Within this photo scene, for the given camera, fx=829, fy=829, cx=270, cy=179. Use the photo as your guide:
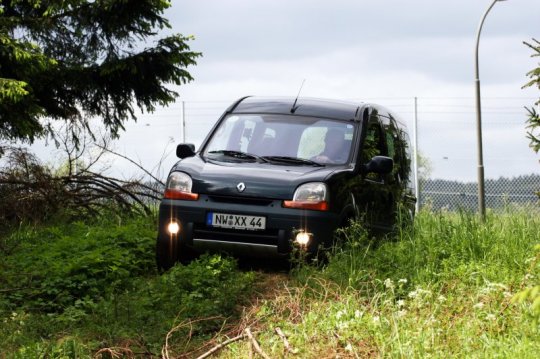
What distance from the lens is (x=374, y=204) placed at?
9898 mm

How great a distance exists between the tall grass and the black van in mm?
459

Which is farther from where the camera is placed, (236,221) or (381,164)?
(381,164)

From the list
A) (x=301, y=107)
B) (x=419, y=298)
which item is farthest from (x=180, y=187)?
(x=419, y=298)

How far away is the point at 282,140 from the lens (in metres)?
9.75

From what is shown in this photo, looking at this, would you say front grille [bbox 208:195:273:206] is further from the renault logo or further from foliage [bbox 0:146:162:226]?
foliage [bbox 0:146:162:226]

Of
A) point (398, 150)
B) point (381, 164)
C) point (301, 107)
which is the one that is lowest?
point (381, 164)

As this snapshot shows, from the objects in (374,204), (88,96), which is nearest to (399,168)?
(374,204)

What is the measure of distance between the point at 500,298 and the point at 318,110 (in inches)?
157

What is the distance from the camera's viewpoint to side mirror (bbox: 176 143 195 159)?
9.80m

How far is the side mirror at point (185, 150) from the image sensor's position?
9.80 metres

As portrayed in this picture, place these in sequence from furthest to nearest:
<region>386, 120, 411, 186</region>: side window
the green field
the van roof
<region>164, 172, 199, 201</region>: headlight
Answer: <region>386, 120, 411, 186</region>: side window → the van roof → <region>164, 172, 199, 201</region>: headlight → the green field

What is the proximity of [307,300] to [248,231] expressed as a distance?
152 cm

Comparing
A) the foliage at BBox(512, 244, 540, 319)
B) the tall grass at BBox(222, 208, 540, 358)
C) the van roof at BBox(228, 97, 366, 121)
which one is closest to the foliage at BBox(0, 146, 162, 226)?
the van roof at BBox(228, 97, 366, 121)

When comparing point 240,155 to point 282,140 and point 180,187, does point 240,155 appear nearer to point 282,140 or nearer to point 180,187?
point 282,140
